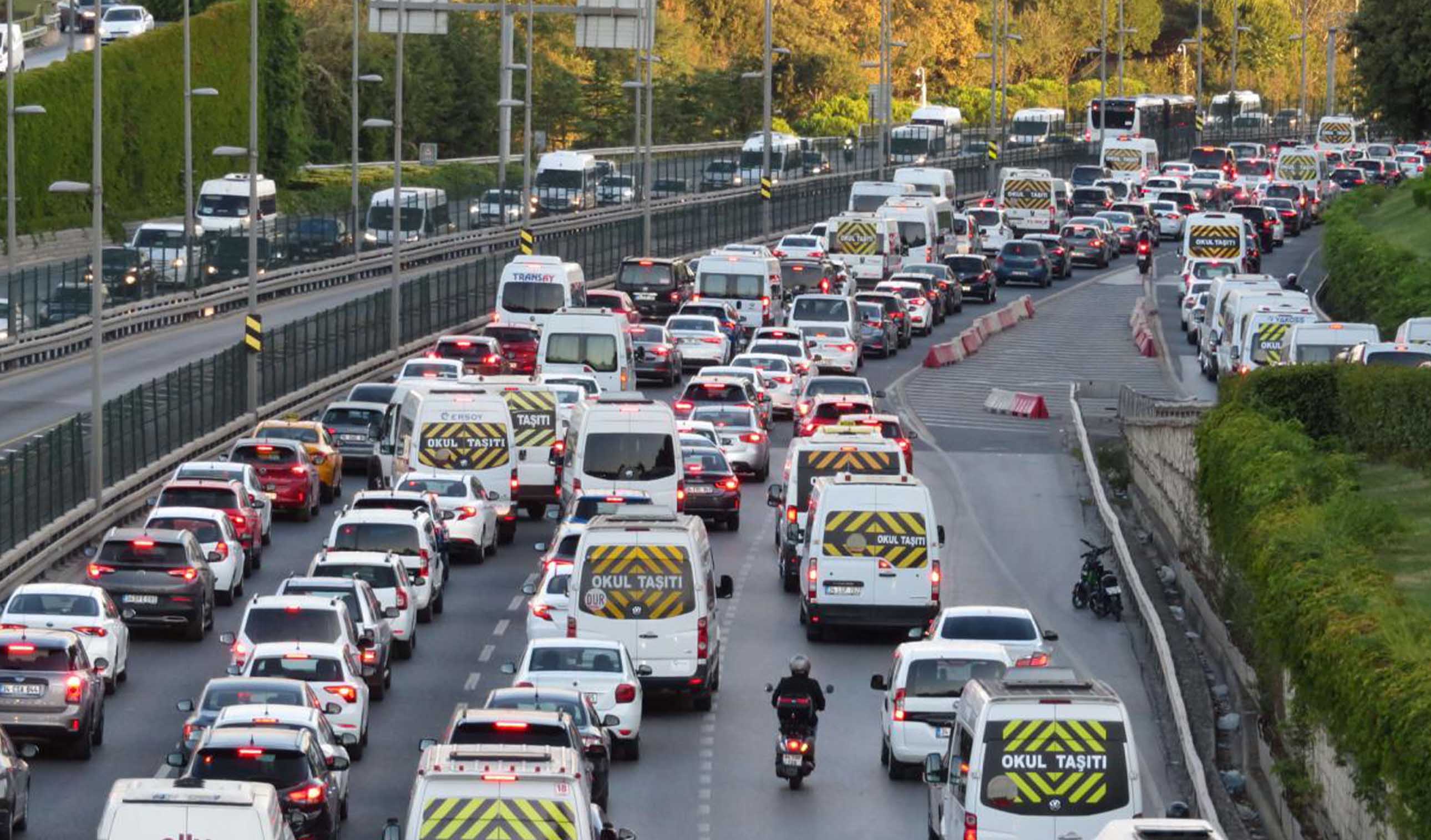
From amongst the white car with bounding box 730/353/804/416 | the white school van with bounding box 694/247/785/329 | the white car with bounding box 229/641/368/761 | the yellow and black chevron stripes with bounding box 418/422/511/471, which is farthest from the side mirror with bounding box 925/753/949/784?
the white school van with bounding box 694/247/785/329

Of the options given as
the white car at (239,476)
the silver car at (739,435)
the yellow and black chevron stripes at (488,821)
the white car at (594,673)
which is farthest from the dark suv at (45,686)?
the silver car at (739,435)

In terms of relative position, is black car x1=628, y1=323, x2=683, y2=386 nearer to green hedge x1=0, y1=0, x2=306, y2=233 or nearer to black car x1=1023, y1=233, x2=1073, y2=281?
green hedge x1=0, y1=0, x2=306, y2=233

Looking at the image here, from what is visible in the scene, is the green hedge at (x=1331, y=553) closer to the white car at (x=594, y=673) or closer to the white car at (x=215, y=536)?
the white car at (x=594, y=673)

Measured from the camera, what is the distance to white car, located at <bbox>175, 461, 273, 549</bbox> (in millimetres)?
44469

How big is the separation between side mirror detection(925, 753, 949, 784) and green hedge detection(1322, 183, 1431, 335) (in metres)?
38.3

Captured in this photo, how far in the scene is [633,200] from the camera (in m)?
104

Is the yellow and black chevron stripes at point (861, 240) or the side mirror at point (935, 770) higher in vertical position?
the yellow and black chevron stripes at point (861, 240)


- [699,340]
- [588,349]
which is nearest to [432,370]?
[588,349]

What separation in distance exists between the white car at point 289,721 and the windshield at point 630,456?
619 inches

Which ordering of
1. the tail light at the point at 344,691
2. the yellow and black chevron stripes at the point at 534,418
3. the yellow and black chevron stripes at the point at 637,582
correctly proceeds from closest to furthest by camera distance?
1. the tail light at the point at 344,691
2. the yellow and black chevron stripes at the point at 637,582
3. the yellow and black chevron stripes at the point at 534,418

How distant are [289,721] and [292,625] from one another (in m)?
5.97

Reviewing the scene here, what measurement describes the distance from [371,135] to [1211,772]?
101m

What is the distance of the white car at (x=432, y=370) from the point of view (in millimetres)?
57688

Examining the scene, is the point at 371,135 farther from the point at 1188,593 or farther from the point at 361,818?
the point at 361,818
